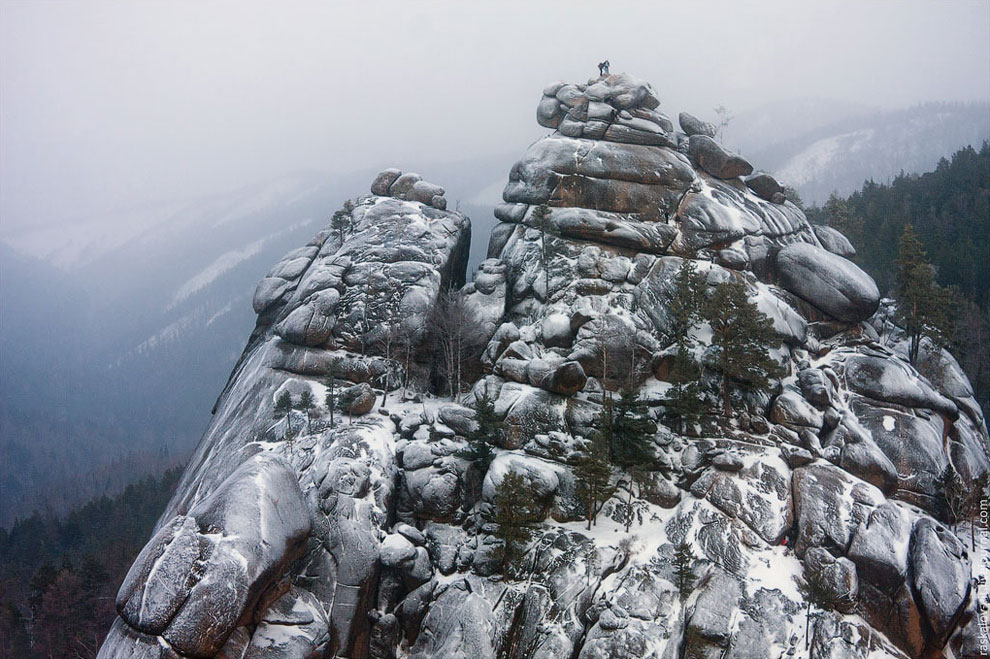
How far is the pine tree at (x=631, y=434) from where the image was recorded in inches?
1452

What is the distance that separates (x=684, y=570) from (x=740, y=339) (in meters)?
15.6

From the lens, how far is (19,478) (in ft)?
516

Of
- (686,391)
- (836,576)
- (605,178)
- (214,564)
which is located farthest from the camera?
(605,178)

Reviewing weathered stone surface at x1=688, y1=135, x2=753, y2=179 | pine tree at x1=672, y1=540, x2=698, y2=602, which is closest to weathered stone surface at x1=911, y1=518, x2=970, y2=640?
pine tree at x1=672, y1=540, x2=698, y2=602

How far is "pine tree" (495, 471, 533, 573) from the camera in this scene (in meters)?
33.9

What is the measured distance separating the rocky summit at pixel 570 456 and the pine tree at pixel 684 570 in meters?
0.15

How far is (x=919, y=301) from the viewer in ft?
155

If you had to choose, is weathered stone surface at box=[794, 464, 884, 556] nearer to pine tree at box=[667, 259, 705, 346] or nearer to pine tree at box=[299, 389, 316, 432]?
pine tree at box=[667, 259, 705, 346]

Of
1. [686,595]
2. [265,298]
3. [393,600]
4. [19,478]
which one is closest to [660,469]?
[686,595]

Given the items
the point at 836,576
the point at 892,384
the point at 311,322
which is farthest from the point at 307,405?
the point at 892,384

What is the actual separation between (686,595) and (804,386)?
16895 mm

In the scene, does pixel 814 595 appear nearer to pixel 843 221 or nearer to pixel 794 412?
pixel 794 412

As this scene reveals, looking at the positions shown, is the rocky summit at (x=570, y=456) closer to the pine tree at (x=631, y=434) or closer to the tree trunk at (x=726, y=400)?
the tree trunk at (x=726, y=400)

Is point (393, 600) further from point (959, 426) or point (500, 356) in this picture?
point (959, 426)
